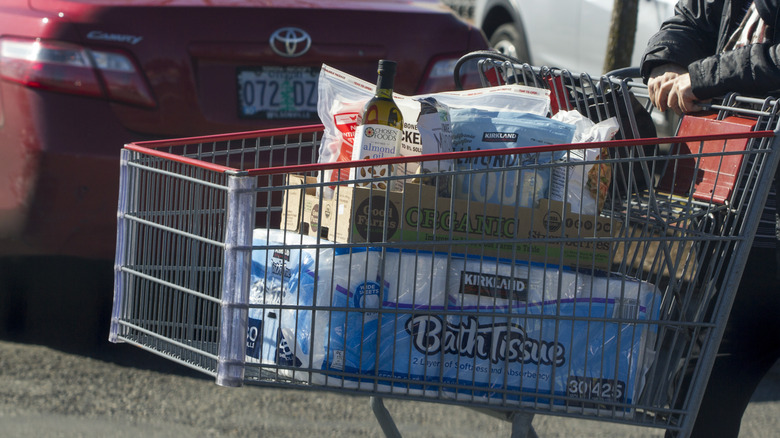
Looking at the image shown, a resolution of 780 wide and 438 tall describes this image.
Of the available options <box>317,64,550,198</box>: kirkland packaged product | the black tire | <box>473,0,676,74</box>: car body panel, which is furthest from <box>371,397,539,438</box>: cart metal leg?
the black tire

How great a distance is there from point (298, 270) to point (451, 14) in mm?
2418

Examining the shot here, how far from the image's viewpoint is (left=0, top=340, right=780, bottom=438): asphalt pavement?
3.46m

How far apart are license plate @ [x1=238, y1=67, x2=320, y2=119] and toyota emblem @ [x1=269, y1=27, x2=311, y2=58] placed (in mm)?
68

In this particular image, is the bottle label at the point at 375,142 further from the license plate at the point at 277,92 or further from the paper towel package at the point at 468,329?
the license plate at the point at 277,92

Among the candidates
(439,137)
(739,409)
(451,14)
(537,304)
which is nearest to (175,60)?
(451,14)

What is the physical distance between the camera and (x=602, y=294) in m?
2.15

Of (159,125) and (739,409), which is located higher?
(159,125)

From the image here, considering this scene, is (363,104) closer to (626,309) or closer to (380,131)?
(380,131)

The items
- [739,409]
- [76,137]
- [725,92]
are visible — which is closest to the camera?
[725,92]

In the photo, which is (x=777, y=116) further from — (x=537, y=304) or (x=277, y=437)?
(x=277, y=437)

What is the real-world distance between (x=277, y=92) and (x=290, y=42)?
0.21 m

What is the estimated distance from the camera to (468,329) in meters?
2.16

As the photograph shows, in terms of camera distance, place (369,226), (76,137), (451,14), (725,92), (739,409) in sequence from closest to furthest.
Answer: (369,226)
(725,92)
(739,409)
(76,137)
(451,14)
